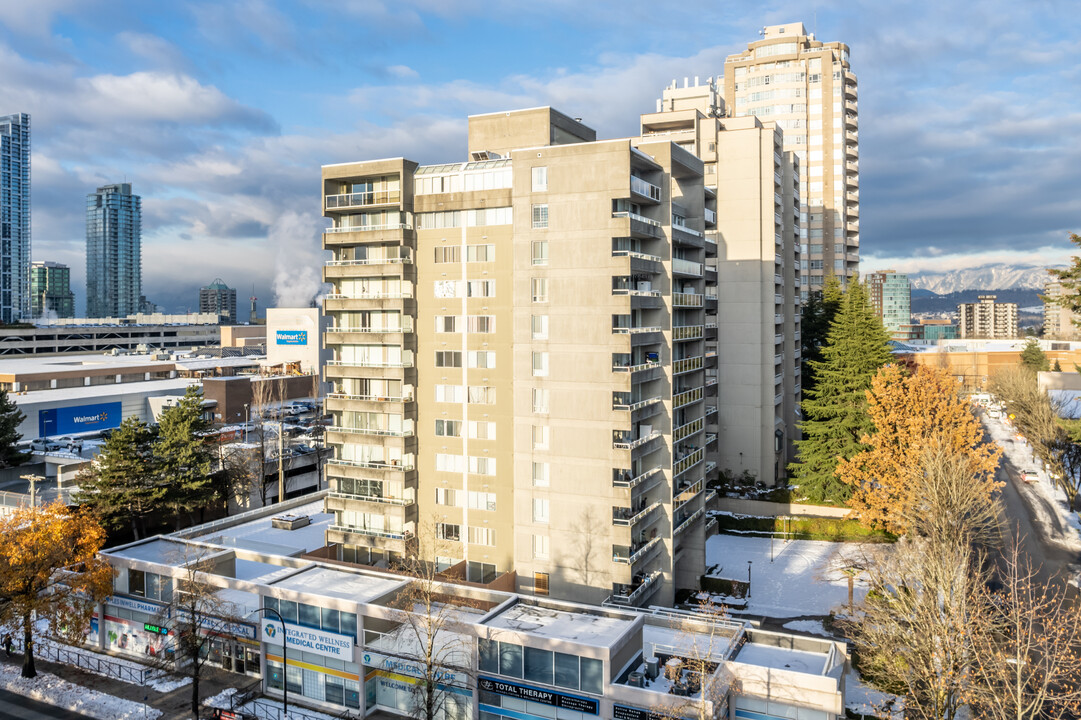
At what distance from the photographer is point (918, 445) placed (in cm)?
5538

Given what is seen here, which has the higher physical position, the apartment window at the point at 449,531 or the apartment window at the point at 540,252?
the apartment window at the point at 540,252

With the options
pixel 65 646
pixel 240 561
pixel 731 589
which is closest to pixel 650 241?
pixel 731 589

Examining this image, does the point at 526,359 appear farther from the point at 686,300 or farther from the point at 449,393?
the point at 686,300

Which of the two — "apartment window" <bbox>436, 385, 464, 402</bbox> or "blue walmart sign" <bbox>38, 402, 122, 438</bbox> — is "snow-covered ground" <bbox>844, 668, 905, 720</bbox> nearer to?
"apartment window" <bbox>436, 385, 464, 402</bbox>

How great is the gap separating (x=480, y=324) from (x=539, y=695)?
2436cm

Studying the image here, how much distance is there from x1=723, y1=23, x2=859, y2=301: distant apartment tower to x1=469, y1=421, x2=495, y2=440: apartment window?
86.7m

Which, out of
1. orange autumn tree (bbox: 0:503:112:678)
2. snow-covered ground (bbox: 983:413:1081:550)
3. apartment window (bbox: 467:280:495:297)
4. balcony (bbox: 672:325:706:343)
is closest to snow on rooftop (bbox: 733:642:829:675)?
balcony (bbox: 672:325:706:343)

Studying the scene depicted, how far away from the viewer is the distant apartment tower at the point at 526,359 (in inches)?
1766

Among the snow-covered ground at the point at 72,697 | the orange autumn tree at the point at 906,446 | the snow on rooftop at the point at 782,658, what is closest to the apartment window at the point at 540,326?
the snow on rooftop at the point at 782,658

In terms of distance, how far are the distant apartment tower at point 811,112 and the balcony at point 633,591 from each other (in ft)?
278

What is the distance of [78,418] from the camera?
95.4 meters

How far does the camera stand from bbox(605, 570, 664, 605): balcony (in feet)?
144

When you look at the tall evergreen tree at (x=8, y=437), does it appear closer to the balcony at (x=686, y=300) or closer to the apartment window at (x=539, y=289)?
the apartment window at (x=539, y=289)

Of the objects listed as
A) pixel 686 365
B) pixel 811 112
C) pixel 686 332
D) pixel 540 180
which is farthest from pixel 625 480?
pixel 811 112
